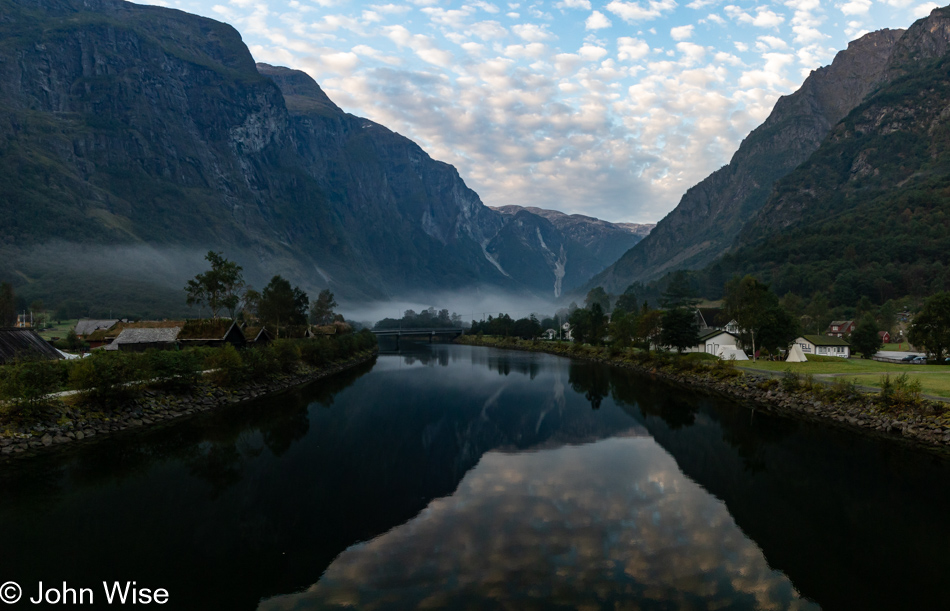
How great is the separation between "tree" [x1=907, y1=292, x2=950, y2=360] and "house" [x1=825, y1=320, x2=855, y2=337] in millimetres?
69687

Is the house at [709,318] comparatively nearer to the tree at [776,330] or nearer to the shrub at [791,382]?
the tree at [776,330]

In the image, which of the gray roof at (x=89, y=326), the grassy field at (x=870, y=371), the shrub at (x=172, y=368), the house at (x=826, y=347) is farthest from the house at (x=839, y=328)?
the gray roof at (x=89, y=326)

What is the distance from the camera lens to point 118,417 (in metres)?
36.9

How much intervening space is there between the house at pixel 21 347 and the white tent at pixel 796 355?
79.9m

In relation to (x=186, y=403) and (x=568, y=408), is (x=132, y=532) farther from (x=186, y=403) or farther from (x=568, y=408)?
(x=568, y=408)

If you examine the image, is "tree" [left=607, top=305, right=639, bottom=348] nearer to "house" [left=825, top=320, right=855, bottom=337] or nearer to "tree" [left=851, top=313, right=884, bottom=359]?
"tree" [left=851, top=313, right=884, bottom=359]

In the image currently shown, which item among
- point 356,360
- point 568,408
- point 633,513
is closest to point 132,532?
point 633,513

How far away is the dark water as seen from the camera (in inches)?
602

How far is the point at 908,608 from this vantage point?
1424 cm

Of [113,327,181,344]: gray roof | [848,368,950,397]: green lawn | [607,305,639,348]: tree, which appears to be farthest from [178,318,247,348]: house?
[607,305,639,348]: tree

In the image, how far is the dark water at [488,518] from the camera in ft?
50.1

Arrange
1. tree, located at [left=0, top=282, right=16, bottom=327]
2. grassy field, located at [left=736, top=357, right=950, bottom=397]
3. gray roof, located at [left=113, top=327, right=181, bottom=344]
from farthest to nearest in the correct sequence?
tree, located at [left=0, top=282, right=16, bottom=327] < gray roof, located at [left=113, top=327, right=181, bottom=344] < grassy field, located at [left=736, top=357, right=950, bottom=397]

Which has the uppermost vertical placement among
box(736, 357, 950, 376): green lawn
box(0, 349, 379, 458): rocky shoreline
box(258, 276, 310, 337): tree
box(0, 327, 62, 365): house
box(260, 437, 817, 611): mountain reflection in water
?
box(258, 276, 310, 337): tree

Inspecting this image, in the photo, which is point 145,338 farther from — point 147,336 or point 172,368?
point 172,368
